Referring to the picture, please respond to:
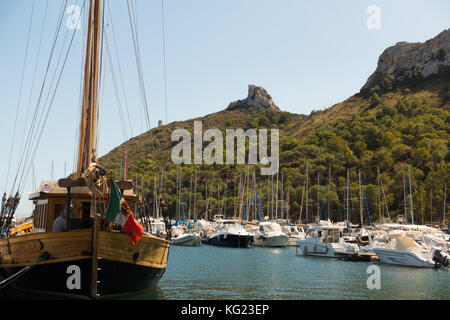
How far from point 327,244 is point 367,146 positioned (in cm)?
7512

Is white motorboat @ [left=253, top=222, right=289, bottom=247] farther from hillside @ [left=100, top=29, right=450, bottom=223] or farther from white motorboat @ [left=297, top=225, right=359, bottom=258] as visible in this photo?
hillside @ [left=100, top=29, right=450, bottom=223]

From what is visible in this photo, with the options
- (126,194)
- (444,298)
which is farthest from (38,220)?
(444,298)

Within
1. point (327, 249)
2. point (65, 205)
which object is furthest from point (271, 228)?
point (65, 205)

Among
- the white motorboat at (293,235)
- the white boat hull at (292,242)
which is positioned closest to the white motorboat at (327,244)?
the white boat hull at (292,242)

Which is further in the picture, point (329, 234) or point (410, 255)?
point (329, 234)

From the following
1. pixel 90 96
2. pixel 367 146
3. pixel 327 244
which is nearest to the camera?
pixel 90 96

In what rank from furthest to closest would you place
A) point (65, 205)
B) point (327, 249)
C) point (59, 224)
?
point (327, 249)
point (65, 205)
point (59, 224)

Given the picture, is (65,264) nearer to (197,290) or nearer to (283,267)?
(197,290)

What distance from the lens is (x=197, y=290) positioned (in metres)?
21.0

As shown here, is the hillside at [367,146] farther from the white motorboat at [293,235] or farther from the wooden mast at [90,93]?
the wooden mast at [90,93]

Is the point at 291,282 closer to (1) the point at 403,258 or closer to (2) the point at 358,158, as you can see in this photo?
(1) the point at 403,258

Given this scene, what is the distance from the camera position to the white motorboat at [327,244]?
3852 cm

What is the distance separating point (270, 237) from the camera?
5519 cm

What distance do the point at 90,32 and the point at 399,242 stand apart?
27019mm
